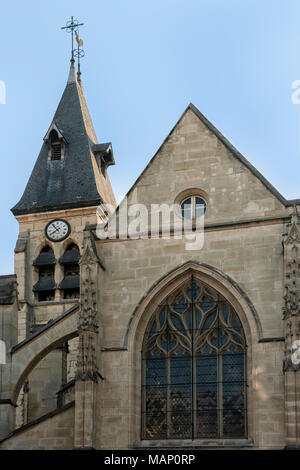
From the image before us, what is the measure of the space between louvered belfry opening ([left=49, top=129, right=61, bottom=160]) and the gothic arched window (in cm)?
2066

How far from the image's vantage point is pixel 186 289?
2208 centimetres

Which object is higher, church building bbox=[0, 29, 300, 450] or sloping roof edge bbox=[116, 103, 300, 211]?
sloping roof edge bbox=[116, 103, 300, 211]

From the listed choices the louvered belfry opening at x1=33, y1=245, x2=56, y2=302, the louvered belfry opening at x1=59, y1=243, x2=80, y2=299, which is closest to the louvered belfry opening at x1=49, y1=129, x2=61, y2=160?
the louvered belfry opening at x1=33, y1=245, x2=56, y2=302

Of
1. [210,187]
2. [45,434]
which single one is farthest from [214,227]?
[45,434]

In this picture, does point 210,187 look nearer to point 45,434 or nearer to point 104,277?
point 104,277

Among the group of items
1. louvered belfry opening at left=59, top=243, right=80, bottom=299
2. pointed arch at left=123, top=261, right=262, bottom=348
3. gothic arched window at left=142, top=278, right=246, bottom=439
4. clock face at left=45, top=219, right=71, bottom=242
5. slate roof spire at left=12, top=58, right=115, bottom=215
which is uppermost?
slate roof spire at left=12, top=58, right=115, bottom=215

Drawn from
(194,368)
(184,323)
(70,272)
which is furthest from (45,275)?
(194,368)

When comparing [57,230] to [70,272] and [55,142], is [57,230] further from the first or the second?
[55,142]

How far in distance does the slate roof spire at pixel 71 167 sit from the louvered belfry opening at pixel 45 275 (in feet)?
5.78

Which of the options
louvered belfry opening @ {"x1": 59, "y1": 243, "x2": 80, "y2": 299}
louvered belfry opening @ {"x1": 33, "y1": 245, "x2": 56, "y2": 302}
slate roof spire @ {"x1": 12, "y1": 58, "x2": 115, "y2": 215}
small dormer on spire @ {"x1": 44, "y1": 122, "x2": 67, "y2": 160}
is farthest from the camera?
small dormer on spire @ {"x1": 44, "y1": 122, "x2": 67, "y2": 160}

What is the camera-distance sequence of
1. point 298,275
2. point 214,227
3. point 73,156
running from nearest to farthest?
Answer: 1. point 298,275
2. point 214,227
3. point 73,156

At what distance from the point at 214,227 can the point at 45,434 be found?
5.64 m

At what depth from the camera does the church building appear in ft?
67.9

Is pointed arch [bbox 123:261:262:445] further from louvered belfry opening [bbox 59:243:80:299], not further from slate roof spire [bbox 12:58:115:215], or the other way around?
slate roof spire [bbox 12:58:115:215]
